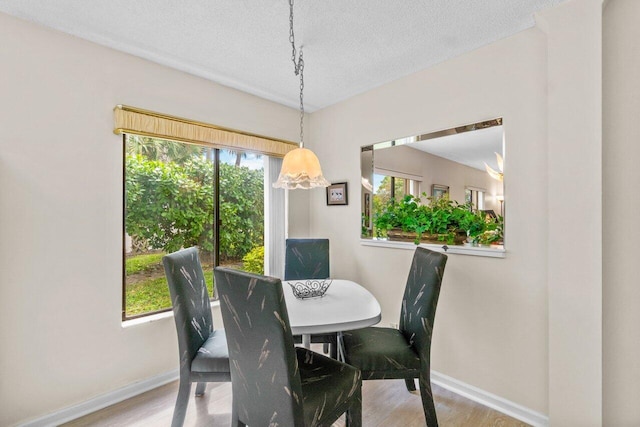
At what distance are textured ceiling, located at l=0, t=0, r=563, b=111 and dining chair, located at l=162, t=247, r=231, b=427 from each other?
60.2 inches

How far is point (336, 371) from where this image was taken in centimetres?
154

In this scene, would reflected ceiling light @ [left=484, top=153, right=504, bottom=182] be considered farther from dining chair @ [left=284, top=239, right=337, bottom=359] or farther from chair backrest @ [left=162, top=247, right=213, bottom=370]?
chair backrest @ [left=162, top=247, right=213, bottom=370]

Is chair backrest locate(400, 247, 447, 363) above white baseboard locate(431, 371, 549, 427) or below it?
above

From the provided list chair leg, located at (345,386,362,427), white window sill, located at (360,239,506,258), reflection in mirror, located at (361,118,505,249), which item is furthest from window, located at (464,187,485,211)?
chair leg, located at (345,386,362,427)

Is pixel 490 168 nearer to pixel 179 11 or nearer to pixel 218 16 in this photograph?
pixel 218 16

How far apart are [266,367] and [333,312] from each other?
0.59 metres

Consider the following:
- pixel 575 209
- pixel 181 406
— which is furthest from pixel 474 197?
pixel 181 406

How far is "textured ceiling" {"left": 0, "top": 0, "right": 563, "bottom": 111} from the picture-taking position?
5.79ft

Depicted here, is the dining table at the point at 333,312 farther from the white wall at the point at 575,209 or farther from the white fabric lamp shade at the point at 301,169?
the white wall at the point at 575,209

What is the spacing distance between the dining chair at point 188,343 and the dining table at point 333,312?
0.52m

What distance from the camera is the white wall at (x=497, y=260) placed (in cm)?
193

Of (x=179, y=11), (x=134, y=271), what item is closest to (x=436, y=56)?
(x=179, y=11)

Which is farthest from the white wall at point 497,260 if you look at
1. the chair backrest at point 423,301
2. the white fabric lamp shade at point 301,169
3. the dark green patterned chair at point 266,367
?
the dark green patterned chair at point 266,367

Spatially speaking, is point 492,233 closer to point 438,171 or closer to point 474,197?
point 474,197
